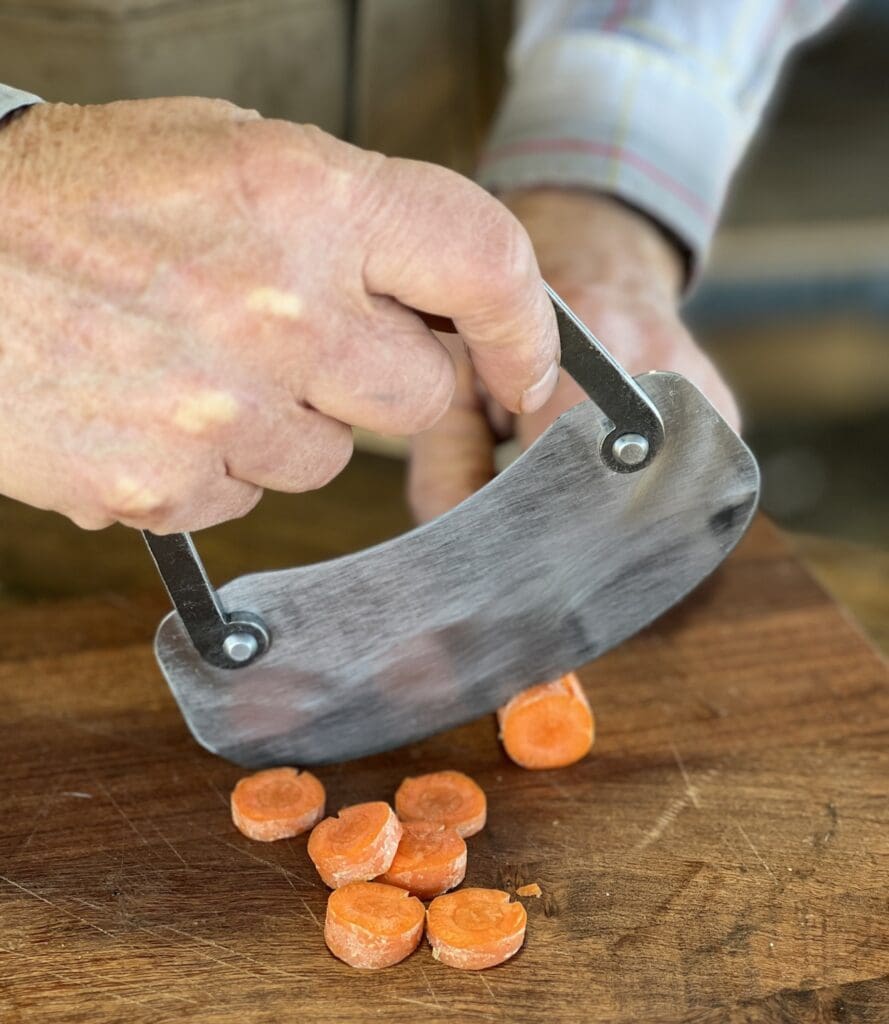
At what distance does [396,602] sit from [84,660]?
20.3 inches

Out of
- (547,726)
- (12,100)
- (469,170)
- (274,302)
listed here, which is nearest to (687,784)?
(547,726)

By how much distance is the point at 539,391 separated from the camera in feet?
3.67

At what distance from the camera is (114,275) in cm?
96

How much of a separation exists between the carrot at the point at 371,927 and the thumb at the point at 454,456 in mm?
582

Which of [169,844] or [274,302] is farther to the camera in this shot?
[169,844]

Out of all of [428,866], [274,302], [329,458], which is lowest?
[428,866]

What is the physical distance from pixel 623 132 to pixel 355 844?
→ 1139 mm

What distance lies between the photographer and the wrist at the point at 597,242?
5.34ft

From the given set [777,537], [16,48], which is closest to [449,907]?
[777,537]

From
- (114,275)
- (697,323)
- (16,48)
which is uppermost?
(114,275)

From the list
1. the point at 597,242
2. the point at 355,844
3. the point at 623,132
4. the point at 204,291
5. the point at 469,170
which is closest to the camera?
the point at 204,291

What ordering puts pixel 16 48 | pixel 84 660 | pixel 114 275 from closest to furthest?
1. pixel 114 275
2. pixel 84 660
3. pixel 16 48

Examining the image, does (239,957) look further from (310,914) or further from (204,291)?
(204,291)

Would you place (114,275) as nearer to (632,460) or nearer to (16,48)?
(632,460)
